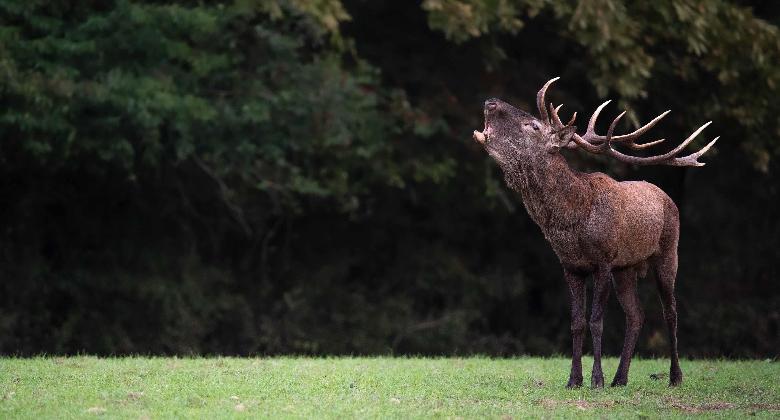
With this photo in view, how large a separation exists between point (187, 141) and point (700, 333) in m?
10.8

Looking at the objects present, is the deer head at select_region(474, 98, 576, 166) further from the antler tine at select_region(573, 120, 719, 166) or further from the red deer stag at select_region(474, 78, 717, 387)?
the antler tine at select_region(573, 120, 719, 166)

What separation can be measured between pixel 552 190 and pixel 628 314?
55.6 inches

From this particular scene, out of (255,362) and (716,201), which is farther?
(716,201)

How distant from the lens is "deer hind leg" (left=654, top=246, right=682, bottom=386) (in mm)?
11766

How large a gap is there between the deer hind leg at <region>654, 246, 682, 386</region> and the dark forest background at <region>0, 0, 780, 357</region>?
24.9 ft

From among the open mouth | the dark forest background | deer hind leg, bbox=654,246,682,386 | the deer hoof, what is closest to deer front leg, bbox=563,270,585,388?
the deer hoof

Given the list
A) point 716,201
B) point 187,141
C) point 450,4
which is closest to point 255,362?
point 187,141

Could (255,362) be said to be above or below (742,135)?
below

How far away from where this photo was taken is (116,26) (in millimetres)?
18844

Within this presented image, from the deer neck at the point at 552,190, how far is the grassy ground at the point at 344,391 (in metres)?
1.46

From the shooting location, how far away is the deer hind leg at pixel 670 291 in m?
11.8

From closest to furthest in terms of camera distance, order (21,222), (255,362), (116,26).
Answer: (255,362), (116,26), (21,222)

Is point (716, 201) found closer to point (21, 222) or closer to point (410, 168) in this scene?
point (410, 168)

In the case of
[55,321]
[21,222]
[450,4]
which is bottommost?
[55,321]
